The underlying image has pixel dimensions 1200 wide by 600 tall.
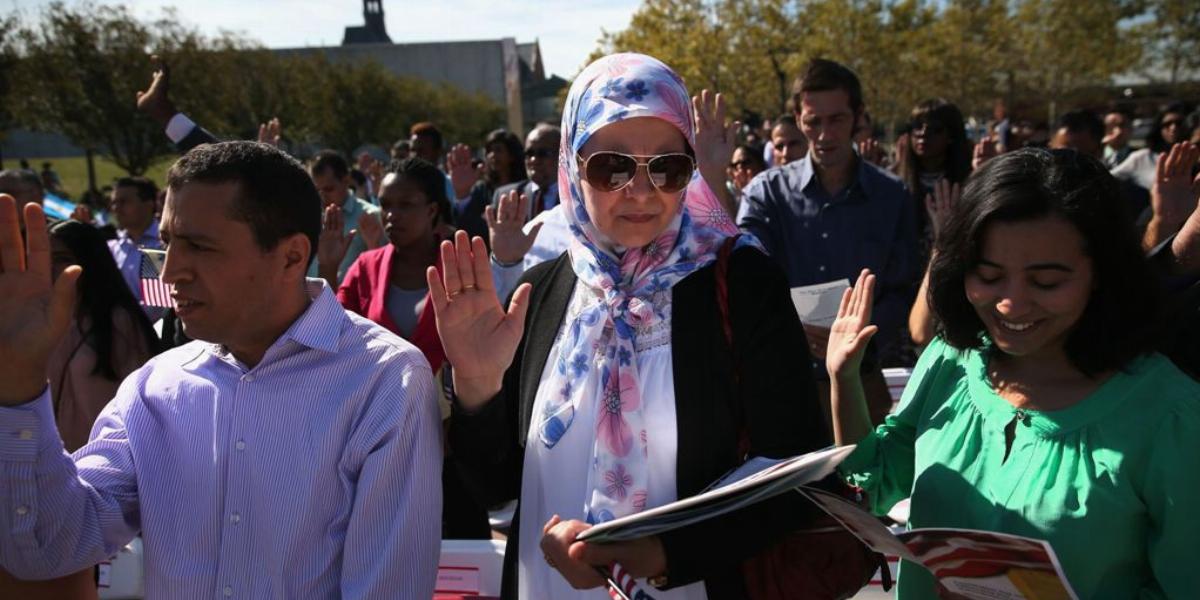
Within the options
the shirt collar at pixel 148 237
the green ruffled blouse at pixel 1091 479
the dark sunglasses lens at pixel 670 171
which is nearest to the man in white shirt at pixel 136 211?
the shirt collar at pixel 148 237

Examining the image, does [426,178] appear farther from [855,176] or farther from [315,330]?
[315,330]

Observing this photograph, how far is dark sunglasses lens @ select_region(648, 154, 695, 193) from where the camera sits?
2.10 metres

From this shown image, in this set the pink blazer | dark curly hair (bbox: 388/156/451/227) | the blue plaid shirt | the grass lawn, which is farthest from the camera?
the grass lawn

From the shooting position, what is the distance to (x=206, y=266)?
79.4 inches

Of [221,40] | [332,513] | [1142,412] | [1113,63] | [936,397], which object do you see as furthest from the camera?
[1113,63]

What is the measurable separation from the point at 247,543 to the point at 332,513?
18cm

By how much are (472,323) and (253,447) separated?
53 centimetres

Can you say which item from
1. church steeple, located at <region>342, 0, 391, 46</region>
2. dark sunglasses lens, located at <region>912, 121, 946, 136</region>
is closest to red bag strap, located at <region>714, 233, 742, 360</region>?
dark sunglasses lens, located at <region>912, 121, 946, 136</region>

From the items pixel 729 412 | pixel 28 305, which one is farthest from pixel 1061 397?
pixel 28 305

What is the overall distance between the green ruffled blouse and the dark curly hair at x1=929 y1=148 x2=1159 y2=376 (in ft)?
0.25

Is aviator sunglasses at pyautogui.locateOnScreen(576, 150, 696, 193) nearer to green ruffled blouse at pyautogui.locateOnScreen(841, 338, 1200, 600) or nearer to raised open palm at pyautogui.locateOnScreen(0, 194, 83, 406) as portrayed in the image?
green ruffled blouse at pyautogui.locateOnScreen(841, 338, 1200, 600)

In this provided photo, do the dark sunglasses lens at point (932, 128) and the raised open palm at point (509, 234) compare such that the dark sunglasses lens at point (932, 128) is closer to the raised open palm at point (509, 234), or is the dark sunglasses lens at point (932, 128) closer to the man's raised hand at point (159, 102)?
the raised open palm at point (509, 234)

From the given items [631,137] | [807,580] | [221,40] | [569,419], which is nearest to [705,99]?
[631,137]

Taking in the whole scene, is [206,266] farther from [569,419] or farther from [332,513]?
[569,419]
